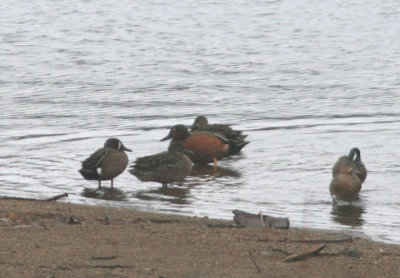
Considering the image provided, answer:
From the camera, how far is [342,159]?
10.4m

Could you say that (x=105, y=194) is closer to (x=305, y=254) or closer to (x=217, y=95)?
(x=305, y=254)

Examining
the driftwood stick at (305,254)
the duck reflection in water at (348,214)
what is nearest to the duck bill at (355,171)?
the duck reflection in water at (348,214)

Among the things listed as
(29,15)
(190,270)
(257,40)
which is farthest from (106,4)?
(190,270)

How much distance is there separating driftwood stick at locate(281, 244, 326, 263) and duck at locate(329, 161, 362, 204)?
3.21m

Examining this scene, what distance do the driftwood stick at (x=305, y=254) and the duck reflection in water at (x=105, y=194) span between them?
3.84 meters

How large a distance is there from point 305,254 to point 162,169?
4.44 meters

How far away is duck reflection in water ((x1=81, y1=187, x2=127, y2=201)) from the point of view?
10.1 m

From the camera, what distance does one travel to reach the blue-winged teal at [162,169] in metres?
10.7

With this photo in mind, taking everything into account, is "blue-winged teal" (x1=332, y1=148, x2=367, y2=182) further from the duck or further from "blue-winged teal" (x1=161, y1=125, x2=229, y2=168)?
"blue-winged teal" (x1=161, y1=125, x2=229, y2=168)

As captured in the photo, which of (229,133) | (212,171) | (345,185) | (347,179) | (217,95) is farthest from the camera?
(217,95)

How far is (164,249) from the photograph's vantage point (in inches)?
262

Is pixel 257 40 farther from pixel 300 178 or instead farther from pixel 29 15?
pixel 300 178

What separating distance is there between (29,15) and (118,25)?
3.11 meters

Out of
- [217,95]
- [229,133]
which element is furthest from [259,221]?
[217,95]
